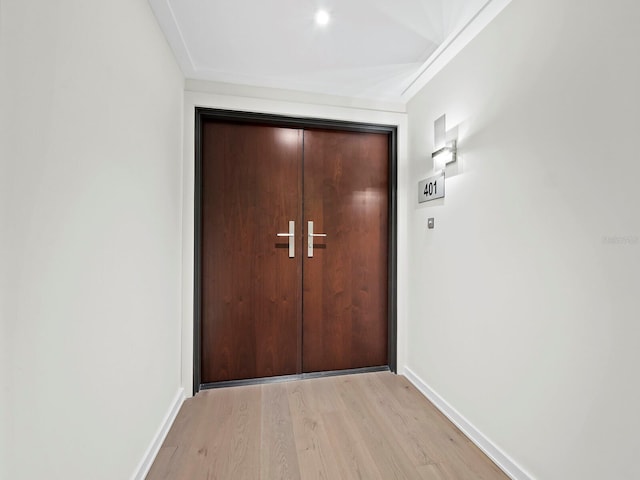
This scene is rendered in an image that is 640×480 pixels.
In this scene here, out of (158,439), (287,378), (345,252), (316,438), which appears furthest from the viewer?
(345,252)

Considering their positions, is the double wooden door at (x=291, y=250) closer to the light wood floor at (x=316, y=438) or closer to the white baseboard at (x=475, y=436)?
the light wood floor at (x=316, y=438)

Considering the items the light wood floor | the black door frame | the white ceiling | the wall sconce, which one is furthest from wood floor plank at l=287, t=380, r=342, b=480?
the white ceiling

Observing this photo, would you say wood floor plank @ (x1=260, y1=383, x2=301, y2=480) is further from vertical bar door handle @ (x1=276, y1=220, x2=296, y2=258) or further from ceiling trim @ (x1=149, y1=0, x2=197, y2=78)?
ceiling trim @ (x1=149, y1=0, x2=197, y2=78)

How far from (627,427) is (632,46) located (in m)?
1.29

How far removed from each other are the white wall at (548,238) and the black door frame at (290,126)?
62cm

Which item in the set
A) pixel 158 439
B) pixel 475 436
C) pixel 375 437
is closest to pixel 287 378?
pixel 375 437

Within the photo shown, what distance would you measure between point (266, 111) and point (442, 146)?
4.32 feet

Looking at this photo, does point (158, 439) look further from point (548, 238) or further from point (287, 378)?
point (548, 238)

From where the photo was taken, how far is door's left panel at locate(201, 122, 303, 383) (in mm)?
2254

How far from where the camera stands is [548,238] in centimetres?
125

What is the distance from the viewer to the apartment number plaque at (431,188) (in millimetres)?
1979

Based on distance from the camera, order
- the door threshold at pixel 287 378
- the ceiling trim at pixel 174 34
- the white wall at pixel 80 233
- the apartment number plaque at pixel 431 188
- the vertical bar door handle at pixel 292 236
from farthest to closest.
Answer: the vertical bar door handle at pixel 292 236
the door threshold at pixel 287 378
the apartment number plaque at pixel 431 188
the ceiling trim at pixel 174 34
the white wall at pixel 80 233

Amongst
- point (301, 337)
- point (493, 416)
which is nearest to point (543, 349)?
point (493, 416)

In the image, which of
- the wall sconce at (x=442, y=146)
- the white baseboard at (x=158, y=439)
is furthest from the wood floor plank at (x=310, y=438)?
the wall sconce at (x=442, y=146)
